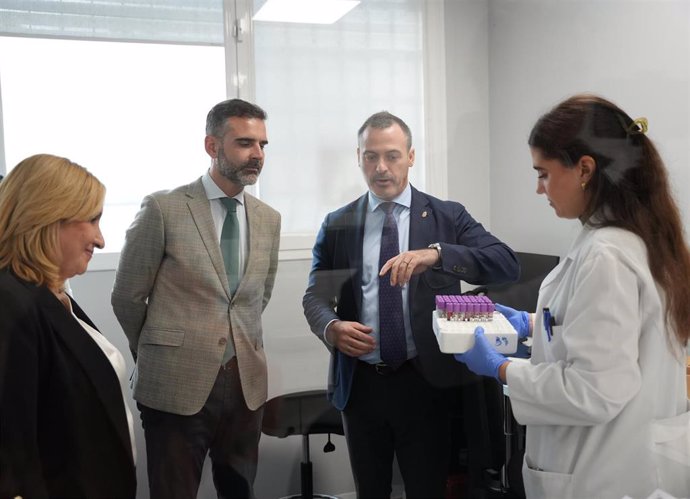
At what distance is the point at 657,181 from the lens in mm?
1453

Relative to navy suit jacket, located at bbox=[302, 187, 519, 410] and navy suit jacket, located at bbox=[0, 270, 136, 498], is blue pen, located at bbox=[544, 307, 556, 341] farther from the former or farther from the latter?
navy suit jacket, located at bbox=[0, 270, 136, 498]

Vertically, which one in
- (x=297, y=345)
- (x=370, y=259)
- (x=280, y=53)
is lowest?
(x=297, y=345)

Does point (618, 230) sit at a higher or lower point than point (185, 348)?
higher

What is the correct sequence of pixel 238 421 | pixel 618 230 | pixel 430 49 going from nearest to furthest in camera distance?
1. pixel 618 230
2. pixel 238 421
3. pixel 430 49

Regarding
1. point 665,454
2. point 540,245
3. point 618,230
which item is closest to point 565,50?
point 540,245

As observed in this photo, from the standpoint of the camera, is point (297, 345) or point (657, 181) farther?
point (297, 345)

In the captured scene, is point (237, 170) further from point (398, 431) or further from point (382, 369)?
point (398, 431)

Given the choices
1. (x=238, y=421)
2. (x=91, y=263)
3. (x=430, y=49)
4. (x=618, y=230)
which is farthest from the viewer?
(x=430, y=49)

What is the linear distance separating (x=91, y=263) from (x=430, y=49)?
102 cm

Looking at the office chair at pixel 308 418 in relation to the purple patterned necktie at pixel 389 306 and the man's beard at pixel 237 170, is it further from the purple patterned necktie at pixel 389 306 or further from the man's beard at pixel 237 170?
the man's beard at pixel 237 170

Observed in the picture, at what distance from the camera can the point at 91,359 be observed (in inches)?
52.2

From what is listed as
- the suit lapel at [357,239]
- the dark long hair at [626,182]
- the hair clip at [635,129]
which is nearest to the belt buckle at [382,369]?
the suit lapel at [357,239]

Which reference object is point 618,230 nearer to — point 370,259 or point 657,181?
point 657,181

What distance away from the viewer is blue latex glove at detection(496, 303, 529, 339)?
1.74 metres
